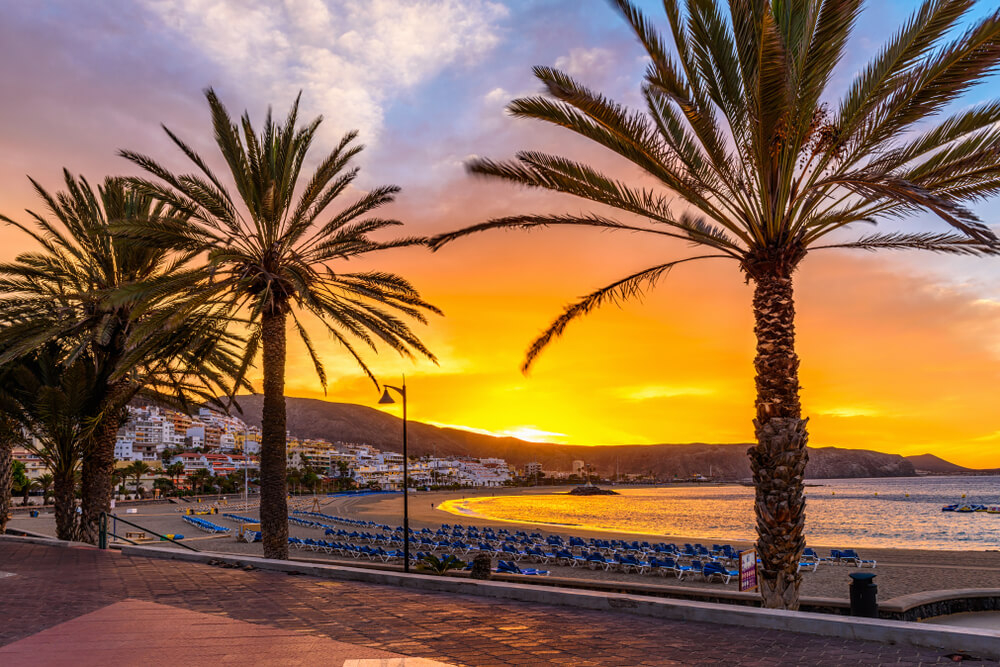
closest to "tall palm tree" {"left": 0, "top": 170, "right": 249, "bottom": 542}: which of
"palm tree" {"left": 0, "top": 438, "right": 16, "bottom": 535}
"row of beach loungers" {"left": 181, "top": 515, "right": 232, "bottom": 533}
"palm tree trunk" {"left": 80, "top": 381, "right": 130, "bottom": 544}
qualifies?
"palm tree trunk" {"left": 80, "top": 381, "right": 130, "bottom": 544}

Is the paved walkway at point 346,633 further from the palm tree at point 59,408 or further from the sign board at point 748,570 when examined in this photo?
the palm tree at point 59,408

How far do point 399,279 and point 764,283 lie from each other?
8.27m

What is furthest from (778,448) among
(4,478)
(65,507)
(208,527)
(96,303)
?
(208,527)

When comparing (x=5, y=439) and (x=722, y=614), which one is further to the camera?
(x=5, y=439)

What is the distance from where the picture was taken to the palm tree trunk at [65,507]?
18062mm

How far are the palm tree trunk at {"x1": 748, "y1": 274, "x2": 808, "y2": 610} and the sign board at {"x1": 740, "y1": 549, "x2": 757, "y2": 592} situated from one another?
53 centimetres

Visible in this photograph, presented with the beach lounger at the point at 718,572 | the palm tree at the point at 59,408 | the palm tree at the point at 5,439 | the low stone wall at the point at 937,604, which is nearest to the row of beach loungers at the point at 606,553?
the beach lounger at the point at 718,572

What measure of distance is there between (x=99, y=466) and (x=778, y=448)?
1573 centimetres

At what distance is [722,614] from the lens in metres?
6.88

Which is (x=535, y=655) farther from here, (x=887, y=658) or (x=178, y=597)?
(x=178, y=597)

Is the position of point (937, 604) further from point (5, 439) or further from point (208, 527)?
point (208, 527)

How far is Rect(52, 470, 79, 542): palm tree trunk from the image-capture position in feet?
59.3

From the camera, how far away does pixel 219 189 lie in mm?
14055

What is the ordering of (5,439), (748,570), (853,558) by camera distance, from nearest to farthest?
(748,570) < (5,439) < (853,558)
